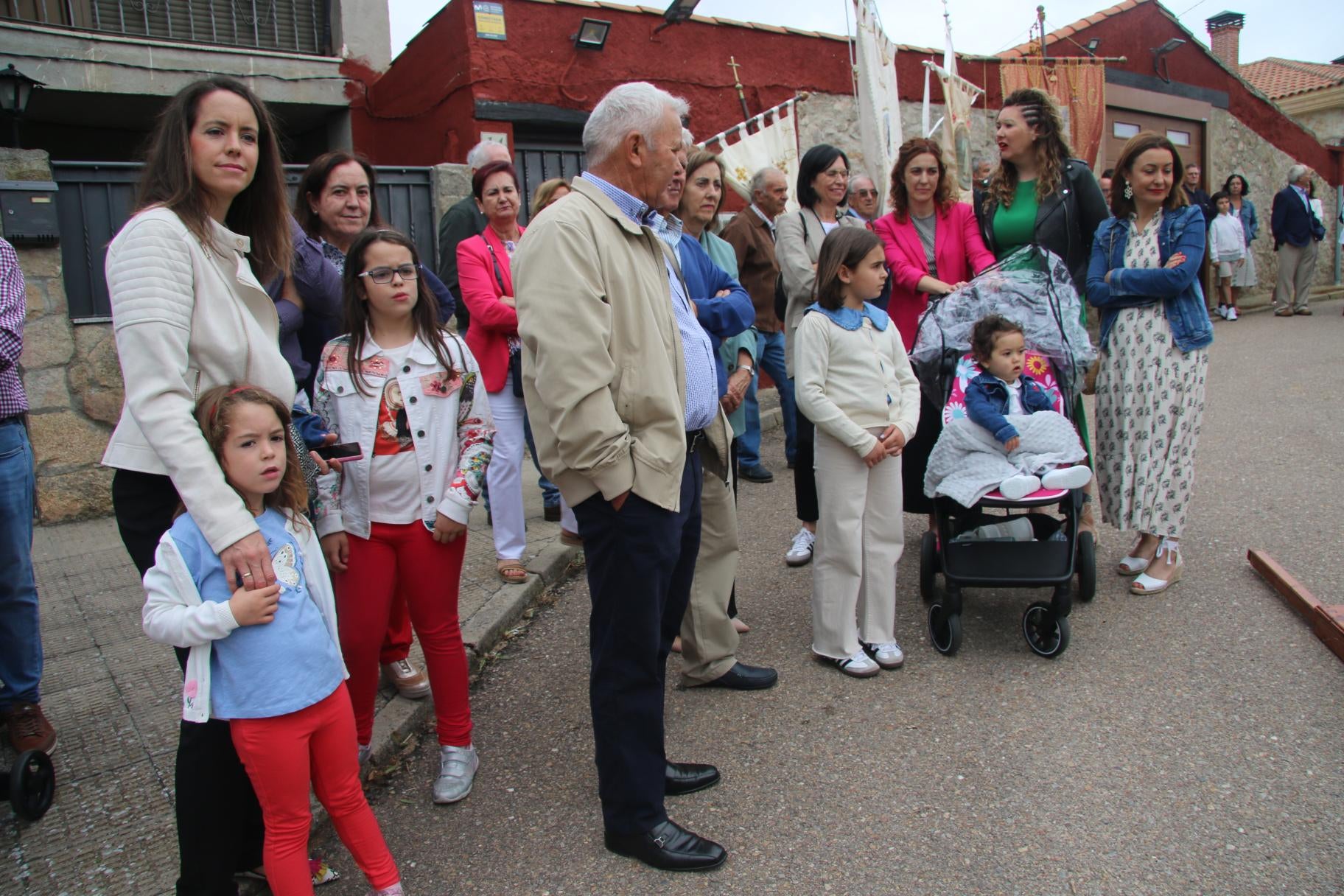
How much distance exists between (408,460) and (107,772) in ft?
4.55

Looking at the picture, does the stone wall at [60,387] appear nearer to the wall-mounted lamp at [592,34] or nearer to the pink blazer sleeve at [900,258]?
the wall-mounted lamp at [592,34]

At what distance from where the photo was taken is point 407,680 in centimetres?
358

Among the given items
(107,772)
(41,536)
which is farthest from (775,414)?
(107,772)

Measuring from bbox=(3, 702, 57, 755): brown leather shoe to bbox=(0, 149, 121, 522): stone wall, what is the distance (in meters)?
3.20

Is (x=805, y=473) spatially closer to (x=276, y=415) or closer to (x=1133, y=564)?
(x=1133, y=564)

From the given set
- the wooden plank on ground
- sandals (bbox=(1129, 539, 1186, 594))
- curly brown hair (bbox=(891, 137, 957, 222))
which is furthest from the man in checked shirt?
the wooden plank on ground

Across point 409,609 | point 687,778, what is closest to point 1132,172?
point 687,778

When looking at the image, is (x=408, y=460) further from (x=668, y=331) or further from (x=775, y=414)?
(x=775, y=414)

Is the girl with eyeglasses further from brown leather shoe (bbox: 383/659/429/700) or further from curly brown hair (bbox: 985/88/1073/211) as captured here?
Result: curly brown hair (bbox: 985/88/1073/211)

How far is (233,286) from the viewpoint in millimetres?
2334

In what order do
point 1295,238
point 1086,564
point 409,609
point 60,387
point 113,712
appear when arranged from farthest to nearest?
1. point 1295,238
2. point 60,387
3. point 1086,564
4. point 113,712
5. point 409,609

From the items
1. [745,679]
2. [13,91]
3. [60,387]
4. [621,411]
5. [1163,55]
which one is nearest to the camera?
[621,411]

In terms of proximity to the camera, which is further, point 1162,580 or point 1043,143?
point 1043,143

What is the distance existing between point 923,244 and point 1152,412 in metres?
1.40
